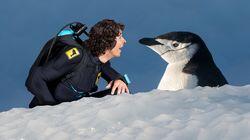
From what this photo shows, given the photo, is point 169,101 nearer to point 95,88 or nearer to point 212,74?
point 95,88

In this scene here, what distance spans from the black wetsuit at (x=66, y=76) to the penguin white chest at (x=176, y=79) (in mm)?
5976

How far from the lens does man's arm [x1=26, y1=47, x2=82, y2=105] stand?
15.0ft

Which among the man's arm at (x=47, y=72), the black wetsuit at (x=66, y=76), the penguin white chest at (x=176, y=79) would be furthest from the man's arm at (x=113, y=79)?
the penguin white chest at (x=176, y=79)

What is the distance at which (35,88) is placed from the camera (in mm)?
4578

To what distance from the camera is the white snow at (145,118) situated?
9.65 ft

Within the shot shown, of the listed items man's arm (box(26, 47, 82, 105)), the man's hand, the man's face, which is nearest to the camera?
man's arm (box(26, 47, 82, 105))

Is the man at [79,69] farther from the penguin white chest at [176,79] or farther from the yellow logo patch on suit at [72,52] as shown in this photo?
the penguin white chest at [176,79]

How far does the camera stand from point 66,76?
15.6 ft

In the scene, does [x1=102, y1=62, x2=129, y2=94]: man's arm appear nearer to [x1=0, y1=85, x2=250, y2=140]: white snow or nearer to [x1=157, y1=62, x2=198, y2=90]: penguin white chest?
[x1=0, y1=85, x2=250, y2=140]: white snow

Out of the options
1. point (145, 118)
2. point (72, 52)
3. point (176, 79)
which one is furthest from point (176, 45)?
point (145, 118)

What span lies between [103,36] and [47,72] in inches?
22.2

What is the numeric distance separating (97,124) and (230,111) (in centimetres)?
68

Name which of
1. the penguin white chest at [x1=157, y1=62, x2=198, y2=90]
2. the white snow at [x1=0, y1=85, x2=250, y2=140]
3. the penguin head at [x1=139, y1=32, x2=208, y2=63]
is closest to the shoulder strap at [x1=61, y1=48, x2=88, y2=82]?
the white snow at [x1=0, y1=85, x2=250, y2=140]

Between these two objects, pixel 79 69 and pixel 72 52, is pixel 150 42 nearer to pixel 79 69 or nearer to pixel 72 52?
pixel 79 69
